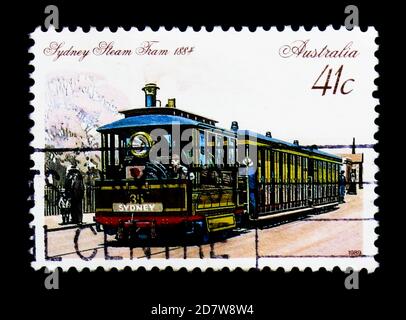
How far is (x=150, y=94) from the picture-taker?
30.3 ft

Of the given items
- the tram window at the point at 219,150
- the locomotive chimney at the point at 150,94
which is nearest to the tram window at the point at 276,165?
the tram window at the point at 219,150

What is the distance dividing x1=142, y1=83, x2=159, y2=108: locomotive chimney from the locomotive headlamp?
655 mm

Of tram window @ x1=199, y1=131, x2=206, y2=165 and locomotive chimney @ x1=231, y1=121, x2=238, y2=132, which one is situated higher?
locomotive chimney @ x1=231, y1=121, x2=238, y2=132

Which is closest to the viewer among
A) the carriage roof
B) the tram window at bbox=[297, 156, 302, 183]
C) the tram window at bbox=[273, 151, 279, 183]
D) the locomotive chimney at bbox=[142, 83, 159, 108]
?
the locomotive chimney at bbox=[142, 83, 159, 108]

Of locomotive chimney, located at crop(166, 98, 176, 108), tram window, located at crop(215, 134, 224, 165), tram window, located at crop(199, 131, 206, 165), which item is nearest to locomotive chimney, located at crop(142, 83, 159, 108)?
locomotive chimney, located at crop(166, 98, 176, 108)

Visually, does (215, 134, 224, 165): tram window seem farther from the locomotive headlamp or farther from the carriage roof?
the locomotive headlamp

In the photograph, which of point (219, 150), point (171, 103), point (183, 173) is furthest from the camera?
point (219, 150)

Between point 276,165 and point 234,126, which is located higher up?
point 234,126

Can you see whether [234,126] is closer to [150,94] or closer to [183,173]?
[183,173]

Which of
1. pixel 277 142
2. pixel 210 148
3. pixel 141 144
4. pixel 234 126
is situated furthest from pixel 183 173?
pixel 277 142

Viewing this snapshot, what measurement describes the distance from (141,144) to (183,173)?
85 centimetres

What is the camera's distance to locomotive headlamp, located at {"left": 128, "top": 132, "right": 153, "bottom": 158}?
986cm

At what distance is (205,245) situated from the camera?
30.7 ft

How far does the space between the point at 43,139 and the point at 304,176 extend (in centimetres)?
406
